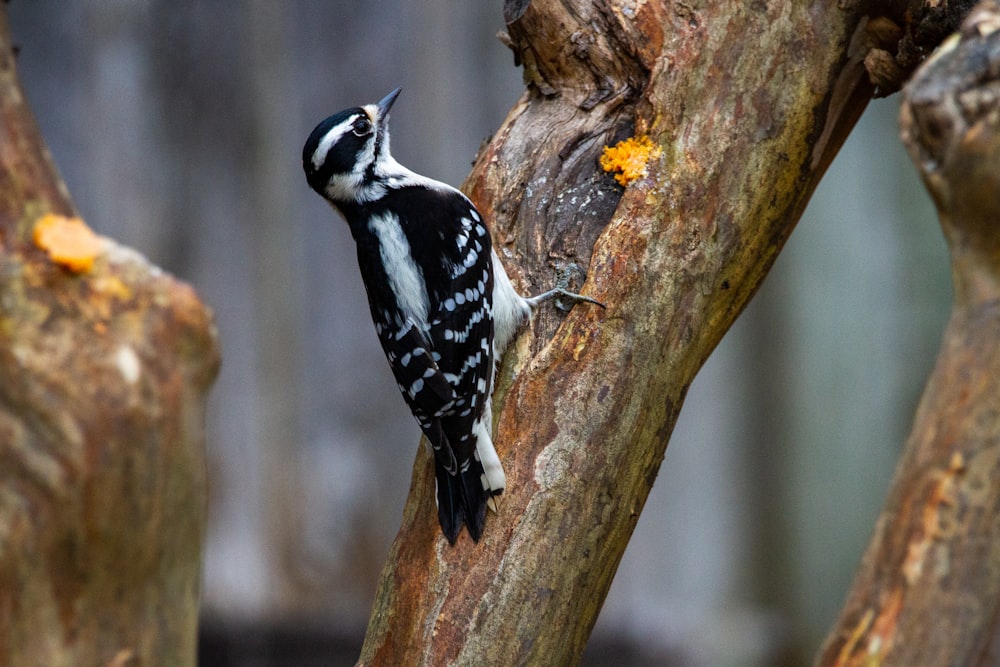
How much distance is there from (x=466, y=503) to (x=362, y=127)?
4.49 feet

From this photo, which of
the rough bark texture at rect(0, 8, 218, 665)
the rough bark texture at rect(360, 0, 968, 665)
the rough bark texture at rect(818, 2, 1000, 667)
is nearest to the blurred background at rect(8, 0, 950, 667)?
the rough bark texture at rect(360, 0, 968, 665)

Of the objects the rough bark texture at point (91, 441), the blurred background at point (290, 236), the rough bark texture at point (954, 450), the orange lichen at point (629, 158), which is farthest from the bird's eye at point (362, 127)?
the rough bark texture at point (954, 450)

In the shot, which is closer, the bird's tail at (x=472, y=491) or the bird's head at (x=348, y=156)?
the bird's tail at (x=472, y=491)

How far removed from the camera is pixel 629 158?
88.4 inches

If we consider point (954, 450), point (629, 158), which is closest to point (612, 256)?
point (629, 158)

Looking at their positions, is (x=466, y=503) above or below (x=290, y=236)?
below

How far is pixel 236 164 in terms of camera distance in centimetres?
382

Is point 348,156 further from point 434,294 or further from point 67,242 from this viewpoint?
point 67,242

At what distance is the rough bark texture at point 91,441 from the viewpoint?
1.20 m

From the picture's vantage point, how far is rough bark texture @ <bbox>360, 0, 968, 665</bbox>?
6.73 ft

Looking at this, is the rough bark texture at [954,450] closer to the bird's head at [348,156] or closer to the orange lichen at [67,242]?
the orange lichen at [67,242]

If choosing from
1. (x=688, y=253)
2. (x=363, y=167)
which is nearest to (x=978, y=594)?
(x=688, y=253)

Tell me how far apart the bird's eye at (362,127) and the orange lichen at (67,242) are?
1.71 meters

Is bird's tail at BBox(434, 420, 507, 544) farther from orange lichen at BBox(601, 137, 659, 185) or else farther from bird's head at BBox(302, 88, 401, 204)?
bird's head at BBox(302, 88, 401, 204)
